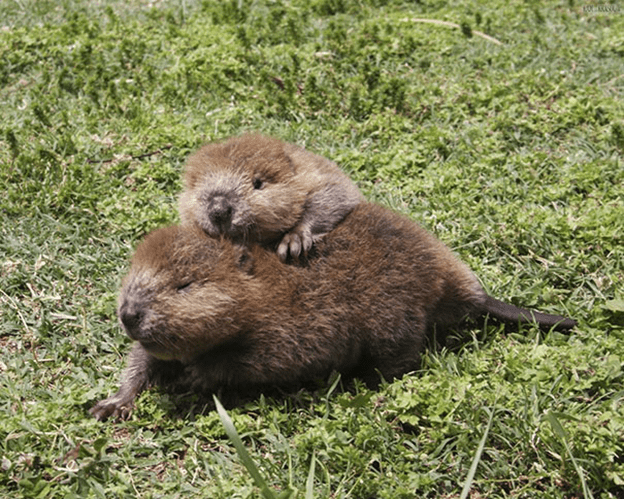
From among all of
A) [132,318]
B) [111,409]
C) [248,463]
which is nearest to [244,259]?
[132,318]

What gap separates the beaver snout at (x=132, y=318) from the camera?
11.4 ft

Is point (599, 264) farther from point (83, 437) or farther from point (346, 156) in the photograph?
point (83, 437)

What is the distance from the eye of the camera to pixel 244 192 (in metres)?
4.11

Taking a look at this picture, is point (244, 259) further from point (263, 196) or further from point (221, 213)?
point (263, 196)

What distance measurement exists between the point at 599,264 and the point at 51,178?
3971 millimetres

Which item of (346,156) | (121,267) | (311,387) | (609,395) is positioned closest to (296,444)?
(311,387)

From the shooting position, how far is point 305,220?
13.9ft

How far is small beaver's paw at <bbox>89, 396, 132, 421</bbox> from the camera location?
147 inches

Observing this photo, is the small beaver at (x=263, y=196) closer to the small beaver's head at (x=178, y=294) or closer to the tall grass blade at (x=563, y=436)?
the small beaver's head at (x=178, y=294)

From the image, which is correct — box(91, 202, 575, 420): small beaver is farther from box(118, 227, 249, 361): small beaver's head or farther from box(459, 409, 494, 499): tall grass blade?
box(459, 409, 494, 499): tall grass blade

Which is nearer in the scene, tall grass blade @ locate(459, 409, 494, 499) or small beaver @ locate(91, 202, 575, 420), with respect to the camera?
tall grass blade @ locate(459, 409, 494, 499)

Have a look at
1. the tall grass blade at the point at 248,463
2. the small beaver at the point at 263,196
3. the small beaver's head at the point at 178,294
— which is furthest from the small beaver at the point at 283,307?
the tall grass blade at the point at 248,463

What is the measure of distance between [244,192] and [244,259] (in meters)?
0.48

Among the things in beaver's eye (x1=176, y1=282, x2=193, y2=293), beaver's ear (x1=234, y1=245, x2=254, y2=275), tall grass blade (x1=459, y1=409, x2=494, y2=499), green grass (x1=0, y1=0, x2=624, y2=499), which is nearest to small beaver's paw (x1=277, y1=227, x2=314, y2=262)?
beaver's ear (x1=234, y1=245, x2=254, y2=275)
